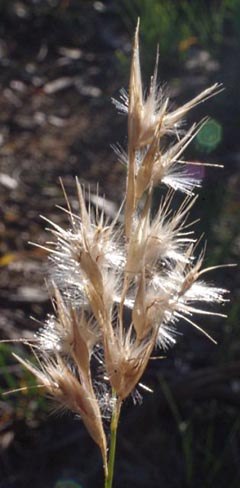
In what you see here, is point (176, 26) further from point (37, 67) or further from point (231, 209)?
point (231, 209)

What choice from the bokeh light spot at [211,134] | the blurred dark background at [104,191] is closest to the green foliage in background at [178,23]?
the blurred dark background at [104,191]

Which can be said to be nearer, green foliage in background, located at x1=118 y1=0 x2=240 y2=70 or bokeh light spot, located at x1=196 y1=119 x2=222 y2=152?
bokeh light spot, located at x1=196 y1=119 x2=222 y2=152

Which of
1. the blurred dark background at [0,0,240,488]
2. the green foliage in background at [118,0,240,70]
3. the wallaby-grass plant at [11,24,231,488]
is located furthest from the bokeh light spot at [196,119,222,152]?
the wallaby-grass plant at [11,24,231,488]

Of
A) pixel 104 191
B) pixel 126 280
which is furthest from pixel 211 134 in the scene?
pixel 126 280

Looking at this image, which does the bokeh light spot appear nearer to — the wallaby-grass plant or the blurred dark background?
the blurred dark background

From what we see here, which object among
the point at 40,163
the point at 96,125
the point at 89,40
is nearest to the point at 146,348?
the point at 40,163

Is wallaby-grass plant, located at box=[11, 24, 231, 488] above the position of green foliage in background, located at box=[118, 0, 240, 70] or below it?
above

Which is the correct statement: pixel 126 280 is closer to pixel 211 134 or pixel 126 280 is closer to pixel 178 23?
pixel 211 134
